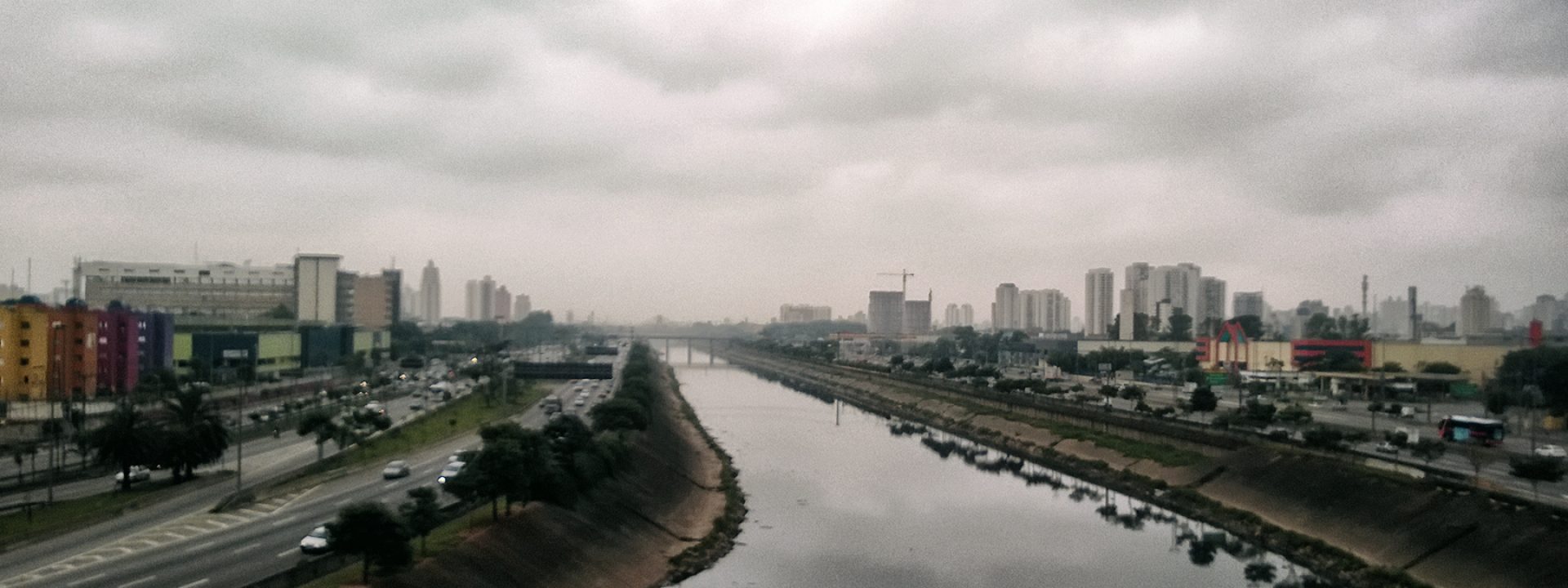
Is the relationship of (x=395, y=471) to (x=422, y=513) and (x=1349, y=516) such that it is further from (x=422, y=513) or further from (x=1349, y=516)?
(x=1349, y=516)

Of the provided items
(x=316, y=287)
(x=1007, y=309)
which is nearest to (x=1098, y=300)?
(x=1007, y=309)

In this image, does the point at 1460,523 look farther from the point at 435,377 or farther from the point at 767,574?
the point at 435,377

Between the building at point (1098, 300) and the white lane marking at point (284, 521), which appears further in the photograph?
the building at point (1098, 300)

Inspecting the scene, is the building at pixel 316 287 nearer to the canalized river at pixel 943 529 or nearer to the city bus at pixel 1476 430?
the canalized river at pixel 943 529

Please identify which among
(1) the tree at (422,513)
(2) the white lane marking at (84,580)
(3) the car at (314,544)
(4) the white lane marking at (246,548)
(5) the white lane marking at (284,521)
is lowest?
(5) the white lane marking at (284,521)

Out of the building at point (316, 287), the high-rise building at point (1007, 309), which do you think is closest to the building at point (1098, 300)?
the high-rise building at point (1007, 309)

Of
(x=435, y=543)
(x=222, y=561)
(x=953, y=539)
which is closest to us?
(x=222, y=561)

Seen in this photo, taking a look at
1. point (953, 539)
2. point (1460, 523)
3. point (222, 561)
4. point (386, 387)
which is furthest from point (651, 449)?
point (386, 387)
